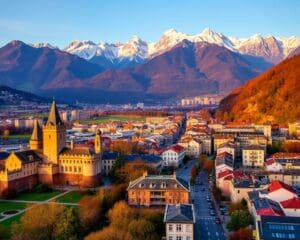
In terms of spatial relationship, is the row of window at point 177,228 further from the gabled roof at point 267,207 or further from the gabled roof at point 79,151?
the gabled roof at point 79,151

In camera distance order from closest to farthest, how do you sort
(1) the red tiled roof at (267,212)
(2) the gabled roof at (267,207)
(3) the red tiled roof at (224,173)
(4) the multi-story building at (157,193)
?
(1) the red tiled roof at (267,212)
(2) the gabled roof at (267,207)
(4) the multi-story building at (157,193)
(3) the red tiled roof at (224,173)

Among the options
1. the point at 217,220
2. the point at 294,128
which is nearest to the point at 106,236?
the point at 217,220

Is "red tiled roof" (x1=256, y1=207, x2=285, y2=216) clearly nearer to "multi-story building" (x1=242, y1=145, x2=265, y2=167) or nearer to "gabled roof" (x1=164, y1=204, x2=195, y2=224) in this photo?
"gabled roof" (x1=164, y1=204, x2=195, y2=224)

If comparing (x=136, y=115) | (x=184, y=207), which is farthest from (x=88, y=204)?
(x=136, y=115)

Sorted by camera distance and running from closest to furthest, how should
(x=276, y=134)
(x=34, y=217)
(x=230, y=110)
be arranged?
(x=34, y=217), (x=276, y=134), (x=230, y=110)

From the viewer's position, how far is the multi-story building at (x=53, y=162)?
53625 mm

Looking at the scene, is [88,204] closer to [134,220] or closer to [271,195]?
[134,220]

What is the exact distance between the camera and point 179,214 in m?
34.8

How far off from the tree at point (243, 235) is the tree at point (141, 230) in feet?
20.1

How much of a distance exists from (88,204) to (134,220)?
663 cm

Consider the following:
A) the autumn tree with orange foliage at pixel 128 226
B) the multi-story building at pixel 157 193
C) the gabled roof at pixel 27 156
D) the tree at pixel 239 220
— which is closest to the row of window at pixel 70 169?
the gabled roof at pixel 27 156

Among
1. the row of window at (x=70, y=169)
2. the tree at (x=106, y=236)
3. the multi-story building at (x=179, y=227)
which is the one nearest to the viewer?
the tree at (x=106, y=236)

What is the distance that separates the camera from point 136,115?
178125mm

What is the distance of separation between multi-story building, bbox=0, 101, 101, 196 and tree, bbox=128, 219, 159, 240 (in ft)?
69.9
